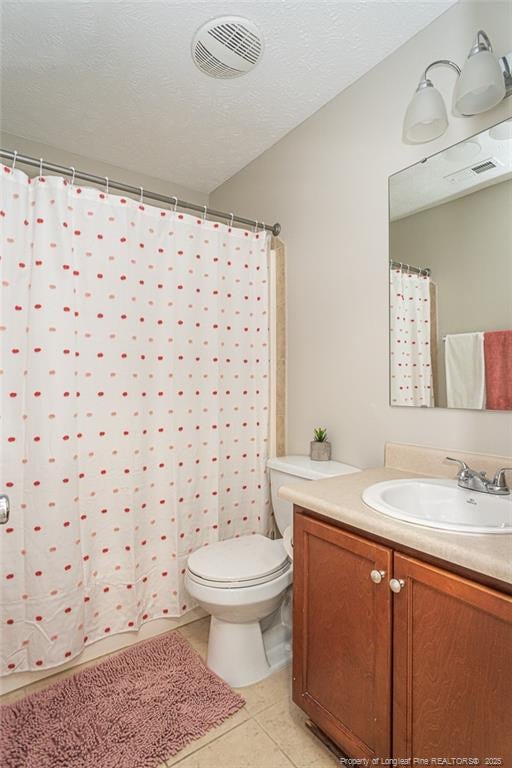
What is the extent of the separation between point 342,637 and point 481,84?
1649 millimetres

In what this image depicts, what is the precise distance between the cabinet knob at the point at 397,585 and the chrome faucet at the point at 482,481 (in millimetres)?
413

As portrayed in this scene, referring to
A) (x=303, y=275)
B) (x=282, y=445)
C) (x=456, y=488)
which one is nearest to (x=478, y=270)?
(x=456, y=488)

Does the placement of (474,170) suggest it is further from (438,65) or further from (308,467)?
(308,467)

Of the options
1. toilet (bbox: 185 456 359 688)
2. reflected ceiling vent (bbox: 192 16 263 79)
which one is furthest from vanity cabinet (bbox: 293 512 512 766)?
reflected ceiling vent (bbox: 192 16 263 79)

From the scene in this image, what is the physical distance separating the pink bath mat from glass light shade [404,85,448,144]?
7.06 ft

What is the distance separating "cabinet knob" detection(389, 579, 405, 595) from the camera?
959 millimetres

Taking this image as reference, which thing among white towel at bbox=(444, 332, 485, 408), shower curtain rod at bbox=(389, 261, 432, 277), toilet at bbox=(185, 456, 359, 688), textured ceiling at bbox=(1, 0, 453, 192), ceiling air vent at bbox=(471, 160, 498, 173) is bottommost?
toilet at bbox=(185, 456, 359, 688)

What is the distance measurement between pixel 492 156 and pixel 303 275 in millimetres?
955

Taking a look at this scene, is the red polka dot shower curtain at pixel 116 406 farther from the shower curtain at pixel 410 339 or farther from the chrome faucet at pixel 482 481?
the chrome faucet at pixel 482 481

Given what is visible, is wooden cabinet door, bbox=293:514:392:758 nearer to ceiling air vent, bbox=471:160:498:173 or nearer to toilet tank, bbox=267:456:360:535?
toilet tank, bbox=267:456:360:535

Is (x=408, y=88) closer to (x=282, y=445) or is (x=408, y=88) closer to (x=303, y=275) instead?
(x=303, y=275)

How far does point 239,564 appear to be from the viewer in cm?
160

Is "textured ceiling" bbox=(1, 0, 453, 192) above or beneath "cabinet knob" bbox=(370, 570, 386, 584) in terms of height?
above

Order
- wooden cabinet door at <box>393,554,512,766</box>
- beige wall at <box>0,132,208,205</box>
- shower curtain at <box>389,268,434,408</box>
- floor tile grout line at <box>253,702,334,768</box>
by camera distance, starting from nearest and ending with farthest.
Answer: wooden cabinet door at <box>393,554,512,766</box> → floor tile grout line at <box>253,702,334,768</box> → shower curtain at <box>389,268,434,408</box> → beige wall at <box>0,132,208,205</box>
